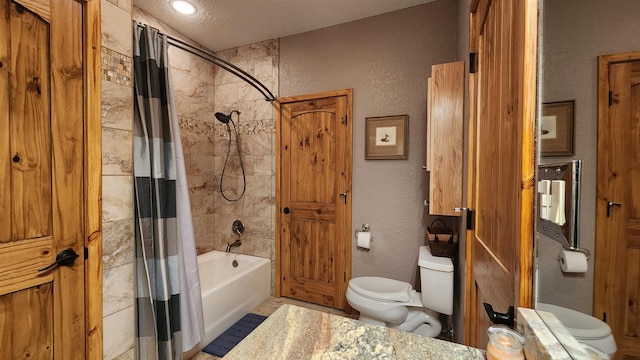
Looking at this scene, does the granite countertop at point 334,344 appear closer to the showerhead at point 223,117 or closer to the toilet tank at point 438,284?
the toilet tank at point 438,284

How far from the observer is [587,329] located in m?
0.48

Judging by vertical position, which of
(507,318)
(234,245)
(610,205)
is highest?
(610,205)

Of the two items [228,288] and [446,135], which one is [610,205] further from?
[228,288]

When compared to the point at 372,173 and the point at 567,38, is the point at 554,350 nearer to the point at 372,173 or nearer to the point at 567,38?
the point at 567,38

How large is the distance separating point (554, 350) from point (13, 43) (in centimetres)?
201

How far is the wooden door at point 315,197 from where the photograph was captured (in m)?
2.55

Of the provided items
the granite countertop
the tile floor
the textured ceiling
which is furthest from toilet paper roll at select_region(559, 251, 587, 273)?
the textured ceiling

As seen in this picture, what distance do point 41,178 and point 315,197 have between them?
196cm

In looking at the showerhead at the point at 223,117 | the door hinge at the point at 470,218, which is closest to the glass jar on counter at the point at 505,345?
the door hinge at the point at 470,218

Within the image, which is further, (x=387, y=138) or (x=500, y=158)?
(x=387, y=138)

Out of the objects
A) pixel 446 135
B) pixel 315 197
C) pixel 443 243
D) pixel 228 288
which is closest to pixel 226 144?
pixel 315 197

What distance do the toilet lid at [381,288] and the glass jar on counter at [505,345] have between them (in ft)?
4.45

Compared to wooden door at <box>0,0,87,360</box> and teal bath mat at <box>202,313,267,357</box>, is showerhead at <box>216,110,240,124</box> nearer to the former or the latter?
wooden door at <box>0,0,87,360</box>

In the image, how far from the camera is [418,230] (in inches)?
90.7
